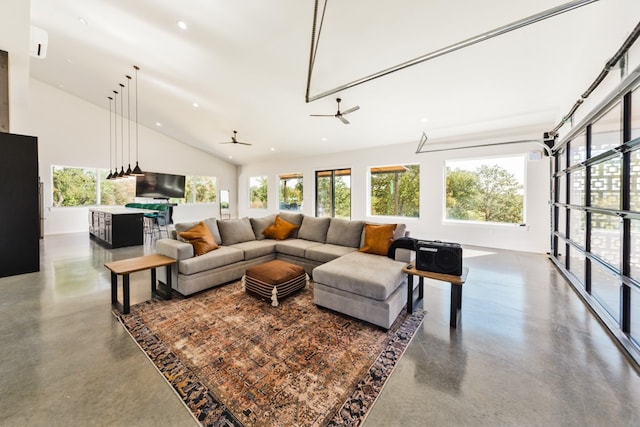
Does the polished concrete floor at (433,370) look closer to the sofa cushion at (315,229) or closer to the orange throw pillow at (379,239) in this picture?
the orange throw pillow at (379,239)

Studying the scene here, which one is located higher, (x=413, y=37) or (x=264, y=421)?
(x=413, y=37)

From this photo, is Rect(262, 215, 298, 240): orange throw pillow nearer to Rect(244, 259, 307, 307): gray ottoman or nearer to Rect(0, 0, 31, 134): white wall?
Rect(244, 259, 307, 307): gray ottoman

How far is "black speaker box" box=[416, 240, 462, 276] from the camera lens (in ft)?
7.66

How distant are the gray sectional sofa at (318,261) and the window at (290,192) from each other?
4813 mm

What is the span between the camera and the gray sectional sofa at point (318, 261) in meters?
2.39

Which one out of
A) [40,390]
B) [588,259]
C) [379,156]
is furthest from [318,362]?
[379,156]

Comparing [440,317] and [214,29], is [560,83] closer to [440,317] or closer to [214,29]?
[440,317]

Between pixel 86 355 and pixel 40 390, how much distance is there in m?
0.34

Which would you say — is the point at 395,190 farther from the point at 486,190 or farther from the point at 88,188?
the point at 88,188

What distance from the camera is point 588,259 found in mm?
3115

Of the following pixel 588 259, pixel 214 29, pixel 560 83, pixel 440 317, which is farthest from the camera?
pixel 560 83

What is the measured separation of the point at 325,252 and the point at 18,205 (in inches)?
193

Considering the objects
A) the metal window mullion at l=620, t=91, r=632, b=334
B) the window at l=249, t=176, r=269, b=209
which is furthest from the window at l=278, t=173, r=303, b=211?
the metal window mullion at l=620, t=91, r=632, b=334

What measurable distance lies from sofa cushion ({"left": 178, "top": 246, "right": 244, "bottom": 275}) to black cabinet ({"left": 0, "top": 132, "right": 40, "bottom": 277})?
3.10 metres
